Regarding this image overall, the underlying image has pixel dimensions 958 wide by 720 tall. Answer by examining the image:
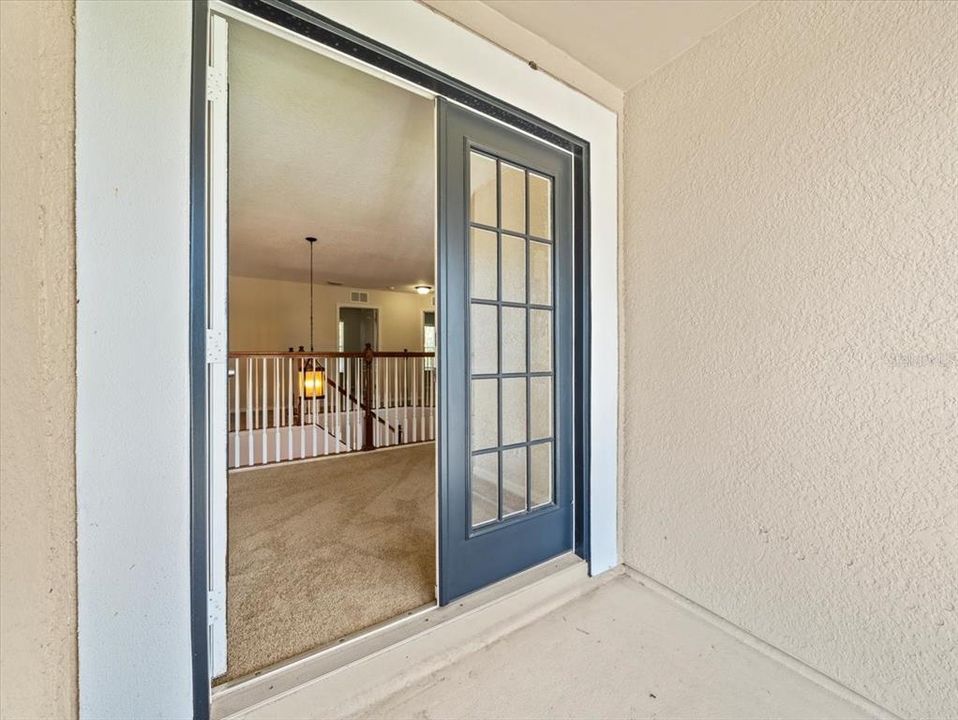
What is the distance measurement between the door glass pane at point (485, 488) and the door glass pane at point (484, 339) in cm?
39

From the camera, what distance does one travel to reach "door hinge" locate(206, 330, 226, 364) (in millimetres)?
1104

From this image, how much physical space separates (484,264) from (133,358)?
1.23m

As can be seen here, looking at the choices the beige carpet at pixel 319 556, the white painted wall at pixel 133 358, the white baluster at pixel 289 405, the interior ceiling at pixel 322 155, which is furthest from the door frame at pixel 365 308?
the white painted wall at pixel 133 358

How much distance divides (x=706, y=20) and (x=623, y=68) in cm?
36

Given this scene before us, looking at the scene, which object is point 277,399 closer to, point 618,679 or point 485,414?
point 485,414

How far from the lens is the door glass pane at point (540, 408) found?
183cm

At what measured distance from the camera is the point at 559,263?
1.85 m

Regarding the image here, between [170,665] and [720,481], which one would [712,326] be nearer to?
[720,481]

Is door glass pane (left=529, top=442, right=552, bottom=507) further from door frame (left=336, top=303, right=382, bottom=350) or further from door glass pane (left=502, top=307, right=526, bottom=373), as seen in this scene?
door frame (left=336, top=303, right=382, bottom=350)

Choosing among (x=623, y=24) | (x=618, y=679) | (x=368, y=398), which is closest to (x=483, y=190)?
(x=623, y=24)

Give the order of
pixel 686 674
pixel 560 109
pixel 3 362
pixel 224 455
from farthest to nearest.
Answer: pixel 560 109 → pixel 686 674 → pixel 224 455 → pixel 3 362

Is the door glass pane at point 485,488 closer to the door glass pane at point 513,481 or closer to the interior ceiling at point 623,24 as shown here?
the door glass pane at point 513,481

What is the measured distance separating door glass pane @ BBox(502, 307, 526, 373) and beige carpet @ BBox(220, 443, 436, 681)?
108 cm

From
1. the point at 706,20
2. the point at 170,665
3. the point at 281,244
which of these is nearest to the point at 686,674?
the point at 170,665
